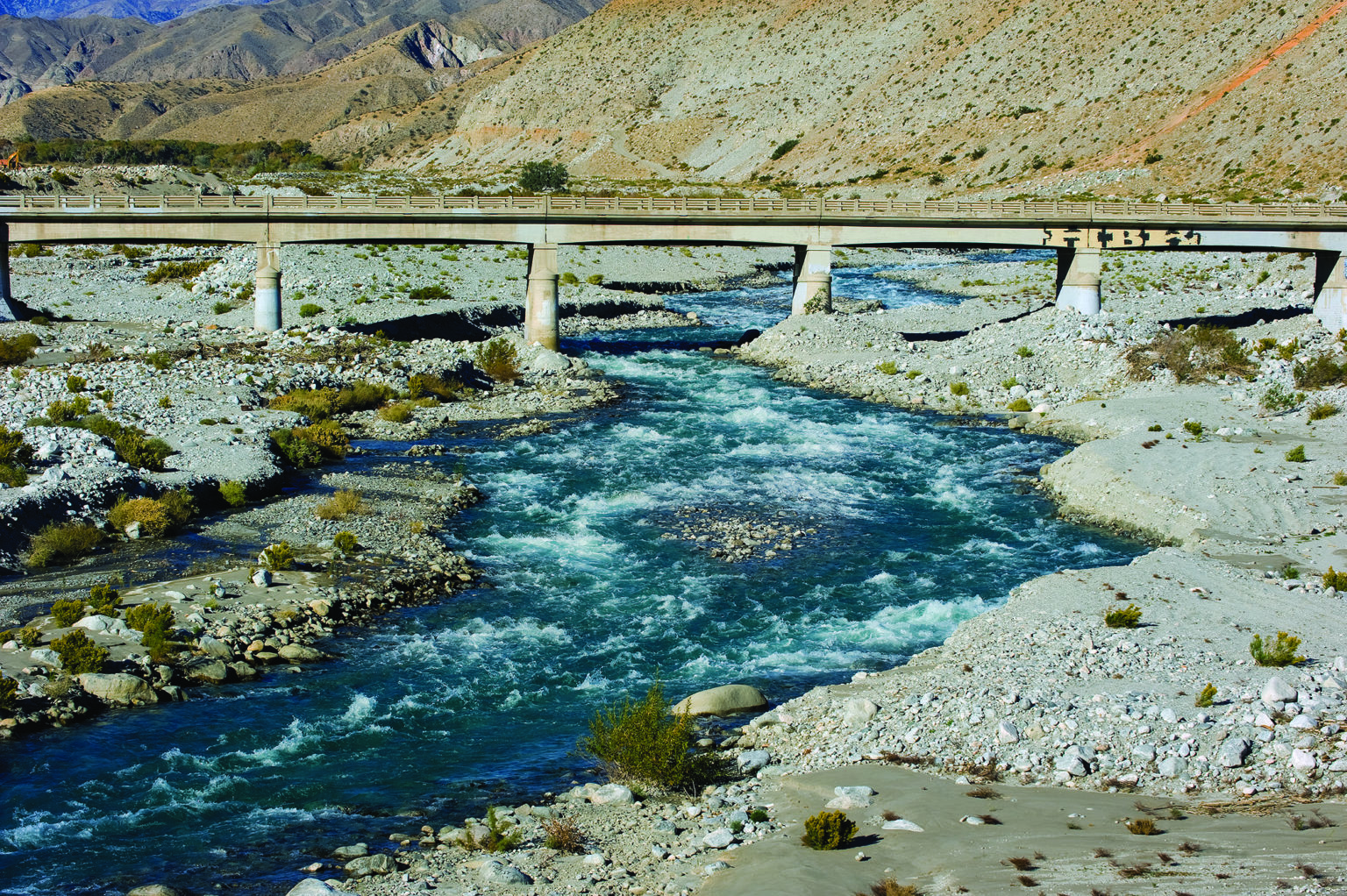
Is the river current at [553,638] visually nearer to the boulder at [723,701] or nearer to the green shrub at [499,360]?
the boulder at [723,701]

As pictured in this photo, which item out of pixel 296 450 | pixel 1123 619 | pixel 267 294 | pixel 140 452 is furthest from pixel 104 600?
pixel 267 294

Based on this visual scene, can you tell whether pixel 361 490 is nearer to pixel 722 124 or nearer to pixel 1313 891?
pixel 1313 891

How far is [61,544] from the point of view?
27.0 meters

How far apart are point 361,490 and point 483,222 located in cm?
2569

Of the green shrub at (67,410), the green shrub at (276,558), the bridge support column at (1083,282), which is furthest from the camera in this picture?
the bridge support column at (1083,282)

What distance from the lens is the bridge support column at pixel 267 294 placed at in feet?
178

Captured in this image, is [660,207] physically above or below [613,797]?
above

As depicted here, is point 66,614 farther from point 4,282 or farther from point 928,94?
point 928,94

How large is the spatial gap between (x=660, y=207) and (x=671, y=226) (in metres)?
2.38

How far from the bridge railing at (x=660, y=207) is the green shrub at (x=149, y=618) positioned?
3570cm

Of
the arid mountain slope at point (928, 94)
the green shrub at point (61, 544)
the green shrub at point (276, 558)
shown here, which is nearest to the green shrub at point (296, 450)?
the green shrub at point (61, 544)

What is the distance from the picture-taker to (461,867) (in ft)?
A: 50.4

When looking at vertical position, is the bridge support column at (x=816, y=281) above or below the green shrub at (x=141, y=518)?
above

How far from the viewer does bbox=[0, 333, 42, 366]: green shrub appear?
4475 cm
